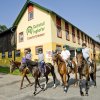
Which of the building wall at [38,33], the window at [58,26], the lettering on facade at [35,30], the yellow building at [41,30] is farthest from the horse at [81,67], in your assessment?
the window at [58,26]

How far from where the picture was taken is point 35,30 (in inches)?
1125

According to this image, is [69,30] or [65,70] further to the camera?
[69,30]

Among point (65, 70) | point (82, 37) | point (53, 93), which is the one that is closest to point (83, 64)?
point (65, 70)

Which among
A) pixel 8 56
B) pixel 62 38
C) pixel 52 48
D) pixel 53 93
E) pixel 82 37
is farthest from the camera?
pixel 82 37

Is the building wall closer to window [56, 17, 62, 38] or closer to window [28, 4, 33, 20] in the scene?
window [28, 4, 33, 20]

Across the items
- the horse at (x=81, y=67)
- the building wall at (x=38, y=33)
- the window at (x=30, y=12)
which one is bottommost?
the horse at (x=81, y=67)

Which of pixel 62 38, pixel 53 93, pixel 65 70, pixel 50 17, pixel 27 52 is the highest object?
pixel 50 17

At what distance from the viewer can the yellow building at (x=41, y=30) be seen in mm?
26609

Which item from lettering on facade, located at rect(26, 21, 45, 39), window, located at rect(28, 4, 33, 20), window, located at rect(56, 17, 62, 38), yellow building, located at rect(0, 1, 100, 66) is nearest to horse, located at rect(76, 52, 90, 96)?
yellow building, located at rect(0, 1, 100, 66)

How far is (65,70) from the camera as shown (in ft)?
37.4

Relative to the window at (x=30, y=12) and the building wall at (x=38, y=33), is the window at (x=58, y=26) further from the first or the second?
the window at (x=30, y=12)

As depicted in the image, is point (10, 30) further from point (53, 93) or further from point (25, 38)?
point (53, 93)

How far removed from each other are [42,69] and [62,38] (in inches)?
695

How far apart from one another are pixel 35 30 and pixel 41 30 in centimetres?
139
